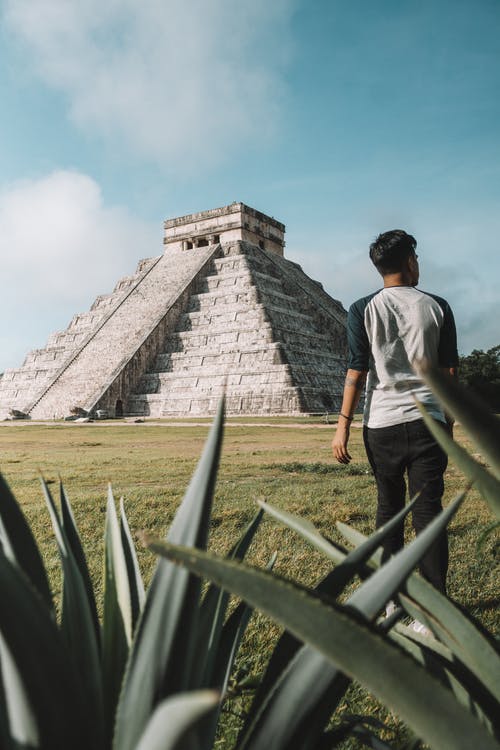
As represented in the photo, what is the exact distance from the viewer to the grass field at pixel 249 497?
117 inches

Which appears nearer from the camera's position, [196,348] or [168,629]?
[168,629]

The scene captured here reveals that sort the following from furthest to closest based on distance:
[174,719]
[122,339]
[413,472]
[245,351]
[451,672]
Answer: [122,339] → [245,351] → [413,472] → [451,672] → [174,719]

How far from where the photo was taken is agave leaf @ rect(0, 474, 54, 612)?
86 cm

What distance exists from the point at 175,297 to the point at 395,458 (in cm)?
2296

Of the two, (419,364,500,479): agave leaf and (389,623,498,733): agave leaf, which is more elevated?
(419,364,500,479): agave leaf

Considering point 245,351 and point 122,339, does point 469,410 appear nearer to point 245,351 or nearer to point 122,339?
point 245,351

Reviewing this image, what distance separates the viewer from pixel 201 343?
2314 cm

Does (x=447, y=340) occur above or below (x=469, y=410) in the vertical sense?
→ above

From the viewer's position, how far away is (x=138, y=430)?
14.4 meters

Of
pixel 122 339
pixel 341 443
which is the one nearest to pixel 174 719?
pixel 341 443

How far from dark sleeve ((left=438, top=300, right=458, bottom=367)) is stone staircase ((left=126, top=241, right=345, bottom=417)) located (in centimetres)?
1570

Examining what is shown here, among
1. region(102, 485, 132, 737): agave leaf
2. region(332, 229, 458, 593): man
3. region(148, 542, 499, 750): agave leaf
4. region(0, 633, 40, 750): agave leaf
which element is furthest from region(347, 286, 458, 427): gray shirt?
region(0, 633, 40, 750): agave leaf

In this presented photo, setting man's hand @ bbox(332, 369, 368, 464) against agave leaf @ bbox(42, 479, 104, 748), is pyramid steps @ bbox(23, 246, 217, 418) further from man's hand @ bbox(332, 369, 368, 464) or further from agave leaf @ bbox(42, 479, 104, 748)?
agave leaf @ bbox(42, 479, 104, 748)

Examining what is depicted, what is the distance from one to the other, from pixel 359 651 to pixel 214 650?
0.46 m
